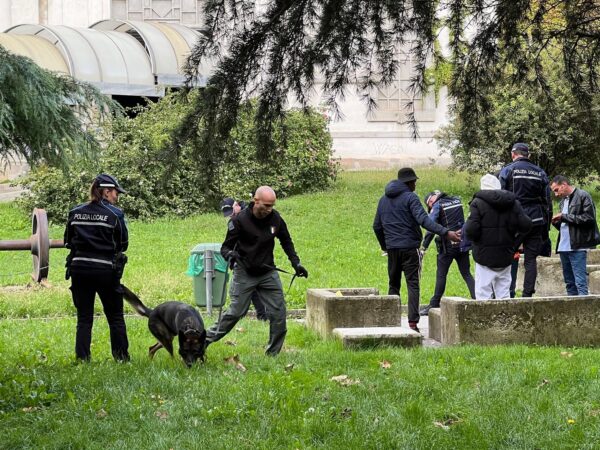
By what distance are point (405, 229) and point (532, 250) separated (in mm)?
1968

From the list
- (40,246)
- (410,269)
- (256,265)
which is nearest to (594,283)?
(410,269)

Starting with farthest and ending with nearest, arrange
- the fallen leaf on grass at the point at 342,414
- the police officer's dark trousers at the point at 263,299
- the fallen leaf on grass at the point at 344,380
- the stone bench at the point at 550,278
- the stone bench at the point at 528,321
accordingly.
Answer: the stone bench at the point at 550,278 → the stone bench at the point at 528,321 → the police officer's dark trousers at the point at 263,299 → the fallen leaf on grass at the point at 344,380 → the fallen leaf on grass at the point at 342,414

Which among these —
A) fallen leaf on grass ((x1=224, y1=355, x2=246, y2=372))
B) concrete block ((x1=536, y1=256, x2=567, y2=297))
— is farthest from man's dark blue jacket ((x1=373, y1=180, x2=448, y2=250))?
concrete block ((x1=536, y1=256, x2=567, y2=297))

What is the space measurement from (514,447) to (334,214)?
16.8 m

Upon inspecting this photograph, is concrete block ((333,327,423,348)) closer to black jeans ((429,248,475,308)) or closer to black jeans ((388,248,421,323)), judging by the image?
black jeans ((388,248,421,323))

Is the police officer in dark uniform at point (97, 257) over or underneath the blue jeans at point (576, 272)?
over

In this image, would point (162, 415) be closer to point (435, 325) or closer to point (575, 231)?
point (435, 325)

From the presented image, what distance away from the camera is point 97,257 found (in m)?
9.48

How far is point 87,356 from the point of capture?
9.74 metres

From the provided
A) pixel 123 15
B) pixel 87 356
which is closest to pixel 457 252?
pixel 87 356

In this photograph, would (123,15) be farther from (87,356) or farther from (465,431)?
(465,431)

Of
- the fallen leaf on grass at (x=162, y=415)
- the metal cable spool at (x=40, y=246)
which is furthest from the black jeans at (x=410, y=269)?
the fallen leaf on grass at (x=162, y=415)

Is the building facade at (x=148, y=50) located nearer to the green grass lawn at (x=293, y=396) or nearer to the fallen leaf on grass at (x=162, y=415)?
the green grass lawn at (x=293, y=396)

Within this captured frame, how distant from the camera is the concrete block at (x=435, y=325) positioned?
11648 millimetres
